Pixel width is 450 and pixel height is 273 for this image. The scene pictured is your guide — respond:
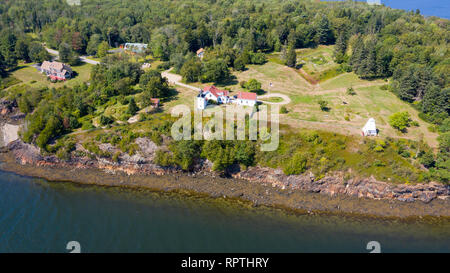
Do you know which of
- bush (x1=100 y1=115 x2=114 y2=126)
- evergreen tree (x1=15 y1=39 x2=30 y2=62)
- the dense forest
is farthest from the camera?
evergreen tree (x1=15 y1=39 x2=30 y2=62)

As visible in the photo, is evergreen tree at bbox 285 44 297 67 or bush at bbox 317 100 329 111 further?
evergreen tree at bbox 285 44 297 67

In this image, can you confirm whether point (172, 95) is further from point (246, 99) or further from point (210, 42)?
point (210, 42)

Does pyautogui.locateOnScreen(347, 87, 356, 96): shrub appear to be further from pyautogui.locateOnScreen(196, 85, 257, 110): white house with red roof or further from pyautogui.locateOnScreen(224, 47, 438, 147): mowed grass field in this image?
pyautogui.locateOnScreen(196, 85, 257, 110): white house with red roof

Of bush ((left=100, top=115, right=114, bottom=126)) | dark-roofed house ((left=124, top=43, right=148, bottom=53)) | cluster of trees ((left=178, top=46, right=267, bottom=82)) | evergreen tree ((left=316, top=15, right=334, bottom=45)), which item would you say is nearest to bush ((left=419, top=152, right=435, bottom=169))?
cluster of trees ((left=178, top=46, right=267, bottom=82))

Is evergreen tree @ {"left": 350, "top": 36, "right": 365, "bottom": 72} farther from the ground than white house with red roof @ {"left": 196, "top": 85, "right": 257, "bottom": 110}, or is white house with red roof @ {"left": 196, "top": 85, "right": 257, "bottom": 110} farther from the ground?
evergreen tree @ {"left": 350, "top": 36, "right": 365, "bottom": 72}

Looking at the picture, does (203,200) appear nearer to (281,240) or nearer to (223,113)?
(281,240)

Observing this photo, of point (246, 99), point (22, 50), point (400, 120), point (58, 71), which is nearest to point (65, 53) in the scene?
point (58, 71)
